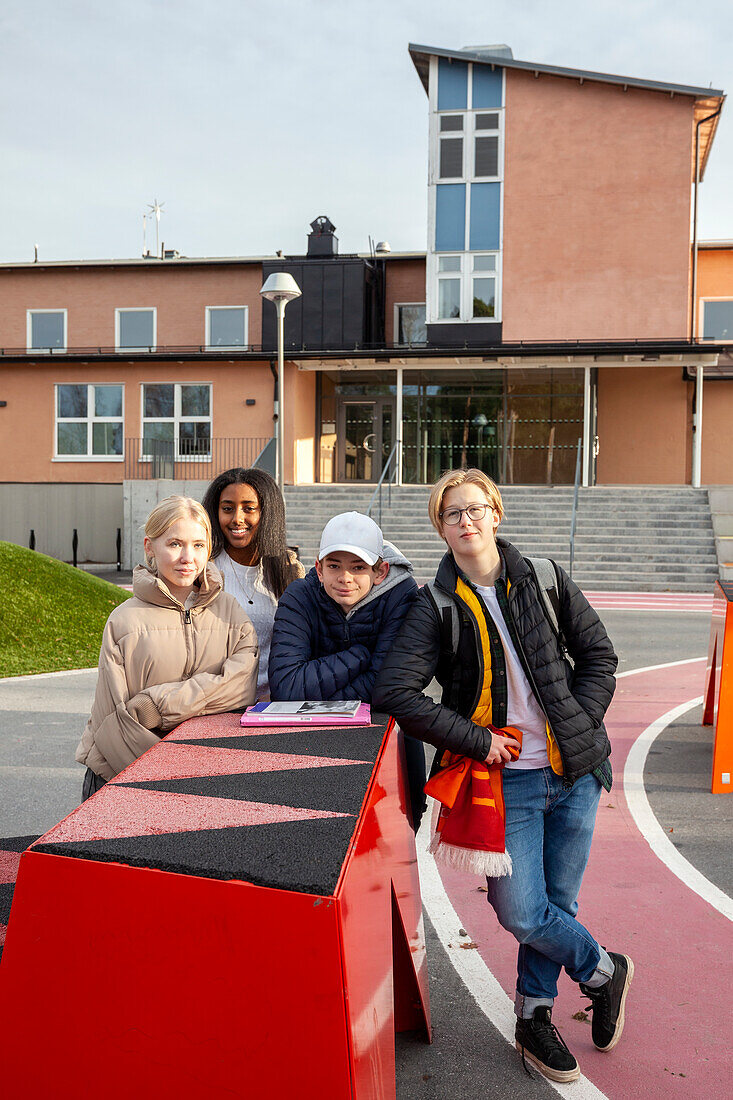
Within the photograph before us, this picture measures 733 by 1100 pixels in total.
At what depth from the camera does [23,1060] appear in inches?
78.4

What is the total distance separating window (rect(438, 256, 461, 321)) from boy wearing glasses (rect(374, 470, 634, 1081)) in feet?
82.9

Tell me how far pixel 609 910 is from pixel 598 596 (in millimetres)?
14430

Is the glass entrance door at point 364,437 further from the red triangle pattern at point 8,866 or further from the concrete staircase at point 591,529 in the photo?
the red triangle pattern at point 8,866

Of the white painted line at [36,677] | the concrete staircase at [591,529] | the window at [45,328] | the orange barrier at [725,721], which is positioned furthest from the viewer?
the window at [45,328]

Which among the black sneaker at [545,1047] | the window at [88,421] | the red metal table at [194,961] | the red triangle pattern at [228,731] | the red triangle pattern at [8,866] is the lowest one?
the black sneaker at [545,1047]

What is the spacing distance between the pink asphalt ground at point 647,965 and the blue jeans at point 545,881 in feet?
1.12

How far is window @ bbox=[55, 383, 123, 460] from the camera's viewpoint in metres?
29.1

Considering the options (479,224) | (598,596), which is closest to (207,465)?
(479,224)

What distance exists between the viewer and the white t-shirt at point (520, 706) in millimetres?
3164

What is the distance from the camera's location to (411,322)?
30.6m

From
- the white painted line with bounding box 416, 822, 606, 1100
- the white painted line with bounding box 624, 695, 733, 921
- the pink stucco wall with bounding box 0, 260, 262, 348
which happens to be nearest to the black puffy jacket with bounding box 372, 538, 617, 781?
the white painted line with bounding box 416, 822, 606, 1100

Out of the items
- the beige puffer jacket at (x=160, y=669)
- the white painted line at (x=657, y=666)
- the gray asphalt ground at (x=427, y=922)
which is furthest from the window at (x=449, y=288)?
the beige puffer jacket at (x=160, y=669)

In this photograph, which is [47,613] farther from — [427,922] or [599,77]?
[599,77]

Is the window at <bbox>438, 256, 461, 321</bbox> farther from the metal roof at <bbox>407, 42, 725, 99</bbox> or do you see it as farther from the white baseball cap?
the white baseball cap
